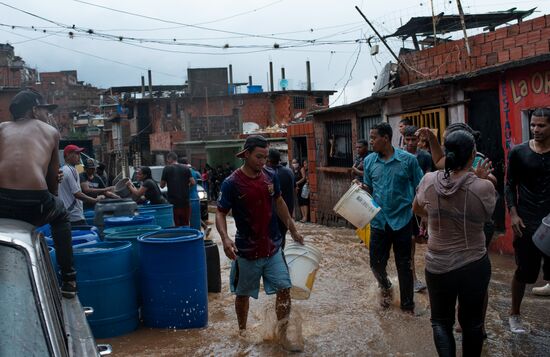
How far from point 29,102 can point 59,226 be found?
994 millimetres

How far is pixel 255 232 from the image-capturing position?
4770mm

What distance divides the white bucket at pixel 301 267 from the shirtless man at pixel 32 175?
1916 millimetres

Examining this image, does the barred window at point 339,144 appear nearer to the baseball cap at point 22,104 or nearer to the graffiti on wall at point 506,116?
the graffiti on wall at point 506,116

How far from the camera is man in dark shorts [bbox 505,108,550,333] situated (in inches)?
177

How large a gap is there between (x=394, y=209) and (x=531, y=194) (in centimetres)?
130

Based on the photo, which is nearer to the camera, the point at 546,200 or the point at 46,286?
the point at 46,286

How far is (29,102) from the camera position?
14.1 feet

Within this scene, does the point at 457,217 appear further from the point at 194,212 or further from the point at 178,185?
the point at 194,212

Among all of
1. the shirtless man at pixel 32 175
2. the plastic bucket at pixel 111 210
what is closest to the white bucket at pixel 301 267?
the shirtless man at pixel 32 175

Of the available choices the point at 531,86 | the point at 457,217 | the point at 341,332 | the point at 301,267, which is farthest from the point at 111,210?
the point at 531,86

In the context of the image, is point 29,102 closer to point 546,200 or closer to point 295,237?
point 295,237

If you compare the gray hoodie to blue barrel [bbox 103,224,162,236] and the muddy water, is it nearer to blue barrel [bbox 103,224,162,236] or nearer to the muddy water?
the muddy water

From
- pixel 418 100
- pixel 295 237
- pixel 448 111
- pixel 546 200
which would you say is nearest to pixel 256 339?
pixel 295 237

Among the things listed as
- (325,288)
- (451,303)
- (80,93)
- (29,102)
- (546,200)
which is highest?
(80,93)
